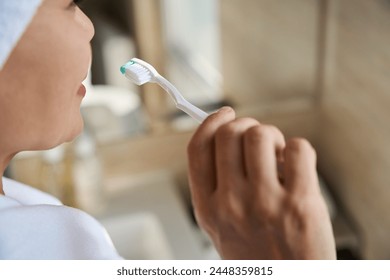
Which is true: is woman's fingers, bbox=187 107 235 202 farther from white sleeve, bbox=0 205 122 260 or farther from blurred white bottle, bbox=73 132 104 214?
blurred white bottle, bbox=73 132 104 214

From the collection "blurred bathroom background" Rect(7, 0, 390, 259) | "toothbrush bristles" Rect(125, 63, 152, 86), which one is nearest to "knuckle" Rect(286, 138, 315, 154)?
"toothbrush bristles" Rect(125, 63, 152, 86)

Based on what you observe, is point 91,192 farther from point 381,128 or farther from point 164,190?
point 381,128

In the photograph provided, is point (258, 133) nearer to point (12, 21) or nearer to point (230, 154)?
point (230, 154)

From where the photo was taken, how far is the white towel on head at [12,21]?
0.89 feet

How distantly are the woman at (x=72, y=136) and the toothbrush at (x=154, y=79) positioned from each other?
0.11 feet

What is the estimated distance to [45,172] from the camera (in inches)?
39.8

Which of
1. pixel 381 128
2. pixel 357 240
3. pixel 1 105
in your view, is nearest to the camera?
pixel 1 105

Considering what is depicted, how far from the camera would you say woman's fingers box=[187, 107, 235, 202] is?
0.29 m

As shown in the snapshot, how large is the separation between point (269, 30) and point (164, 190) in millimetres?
351

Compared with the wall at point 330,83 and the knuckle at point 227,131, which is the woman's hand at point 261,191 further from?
the wall at point 330,83

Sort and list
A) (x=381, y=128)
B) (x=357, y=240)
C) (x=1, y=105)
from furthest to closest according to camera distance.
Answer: (x=357, y=240) → (x=381, y=128) → (x=1, y=105)

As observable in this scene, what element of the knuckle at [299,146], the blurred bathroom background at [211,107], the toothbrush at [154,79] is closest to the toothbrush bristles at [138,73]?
the toothbrush at [154,79]

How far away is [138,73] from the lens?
35cm
